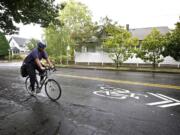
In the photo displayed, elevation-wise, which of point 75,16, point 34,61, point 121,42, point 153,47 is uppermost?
point 75,16

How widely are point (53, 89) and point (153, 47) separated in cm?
1382

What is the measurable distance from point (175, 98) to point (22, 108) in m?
A: 5.11

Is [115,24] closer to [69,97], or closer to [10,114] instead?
[69,97]

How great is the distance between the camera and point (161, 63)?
1962 centimetres

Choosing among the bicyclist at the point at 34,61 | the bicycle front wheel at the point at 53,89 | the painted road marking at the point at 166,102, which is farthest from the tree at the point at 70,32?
the painted road marking at the point at 166,102

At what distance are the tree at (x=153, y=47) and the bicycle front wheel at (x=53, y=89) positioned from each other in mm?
13573

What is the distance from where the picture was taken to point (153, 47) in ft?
57.3

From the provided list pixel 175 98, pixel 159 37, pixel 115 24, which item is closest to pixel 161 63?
pixel 159 37

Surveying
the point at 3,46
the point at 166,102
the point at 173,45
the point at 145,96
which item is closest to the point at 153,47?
the point at 173,45

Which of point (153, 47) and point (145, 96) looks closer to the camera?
point (145, 96)

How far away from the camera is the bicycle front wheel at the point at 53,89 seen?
6124 millimetres

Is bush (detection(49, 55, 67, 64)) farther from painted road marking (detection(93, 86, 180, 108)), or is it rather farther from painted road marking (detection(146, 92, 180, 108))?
painted road marking (detection(146, 92, 180, 108))

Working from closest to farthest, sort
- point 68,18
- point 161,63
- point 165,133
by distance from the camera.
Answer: point 165,133, point 161,63, point 68,18

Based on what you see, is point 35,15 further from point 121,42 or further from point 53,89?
point 53,89
